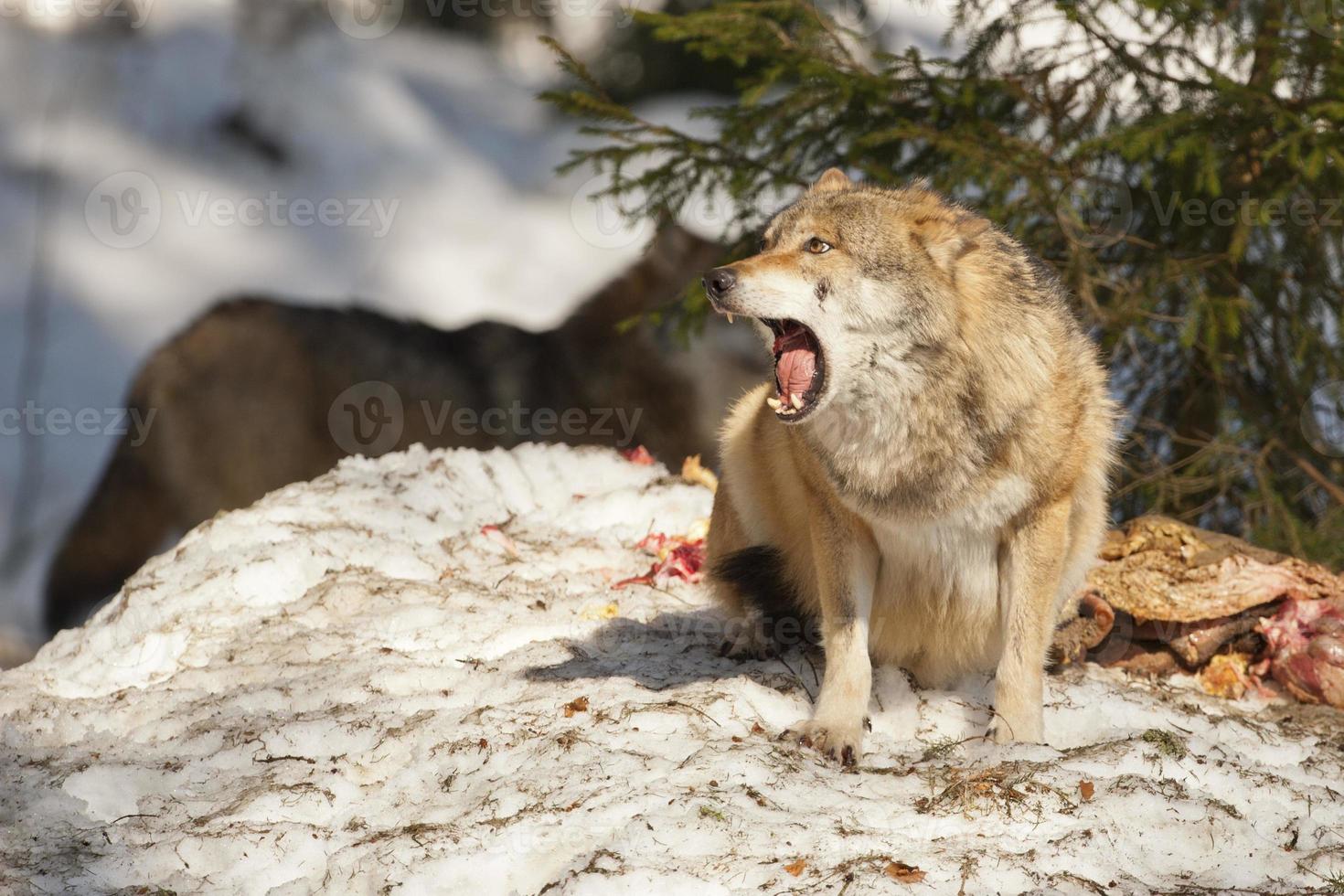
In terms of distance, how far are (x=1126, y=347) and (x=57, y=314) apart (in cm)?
621

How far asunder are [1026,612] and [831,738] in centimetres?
75

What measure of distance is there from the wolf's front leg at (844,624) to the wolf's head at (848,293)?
21.9 inches

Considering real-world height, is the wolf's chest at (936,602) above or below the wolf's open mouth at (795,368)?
below

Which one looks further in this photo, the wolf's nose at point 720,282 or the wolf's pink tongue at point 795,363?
the wolf's pink tongue at point 795,363

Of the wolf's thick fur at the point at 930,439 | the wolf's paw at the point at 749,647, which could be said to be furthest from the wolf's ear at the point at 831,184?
the wolf's paw at the point at 749,647

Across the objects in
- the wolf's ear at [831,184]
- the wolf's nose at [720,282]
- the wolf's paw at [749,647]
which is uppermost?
the wolf's ear at [831,184]

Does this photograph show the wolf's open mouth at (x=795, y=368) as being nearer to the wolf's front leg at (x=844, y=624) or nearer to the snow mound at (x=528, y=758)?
the wolf's front leg at (x=844, y=624)

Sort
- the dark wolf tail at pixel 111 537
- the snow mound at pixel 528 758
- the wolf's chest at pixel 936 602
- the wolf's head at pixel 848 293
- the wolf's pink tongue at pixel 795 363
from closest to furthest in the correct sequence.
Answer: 1. the snow mound at pixel 528 758
2. the wolf's head at pixel 848 293
3. the wolf's pink tongue at pixel 795 363
4. the wolf's chest at pixel 936 602
5. the dark wolf tail at pixel 111 537

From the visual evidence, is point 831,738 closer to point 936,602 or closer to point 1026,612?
point 936,602

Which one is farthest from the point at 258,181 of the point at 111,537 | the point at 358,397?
the point at 111,537

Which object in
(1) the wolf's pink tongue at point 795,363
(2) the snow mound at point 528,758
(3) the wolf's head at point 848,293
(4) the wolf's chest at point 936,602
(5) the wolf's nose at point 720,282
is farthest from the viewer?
(4) the wolf's chest at point 936,602

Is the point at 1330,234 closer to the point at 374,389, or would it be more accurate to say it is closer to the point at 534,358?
the point at 534,358

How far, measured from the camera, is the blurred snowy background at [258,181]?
6605 mm

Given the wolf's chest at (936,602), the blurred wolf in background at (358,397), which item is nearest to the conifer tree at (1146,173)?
the blurred wolf in background at (358,397)
